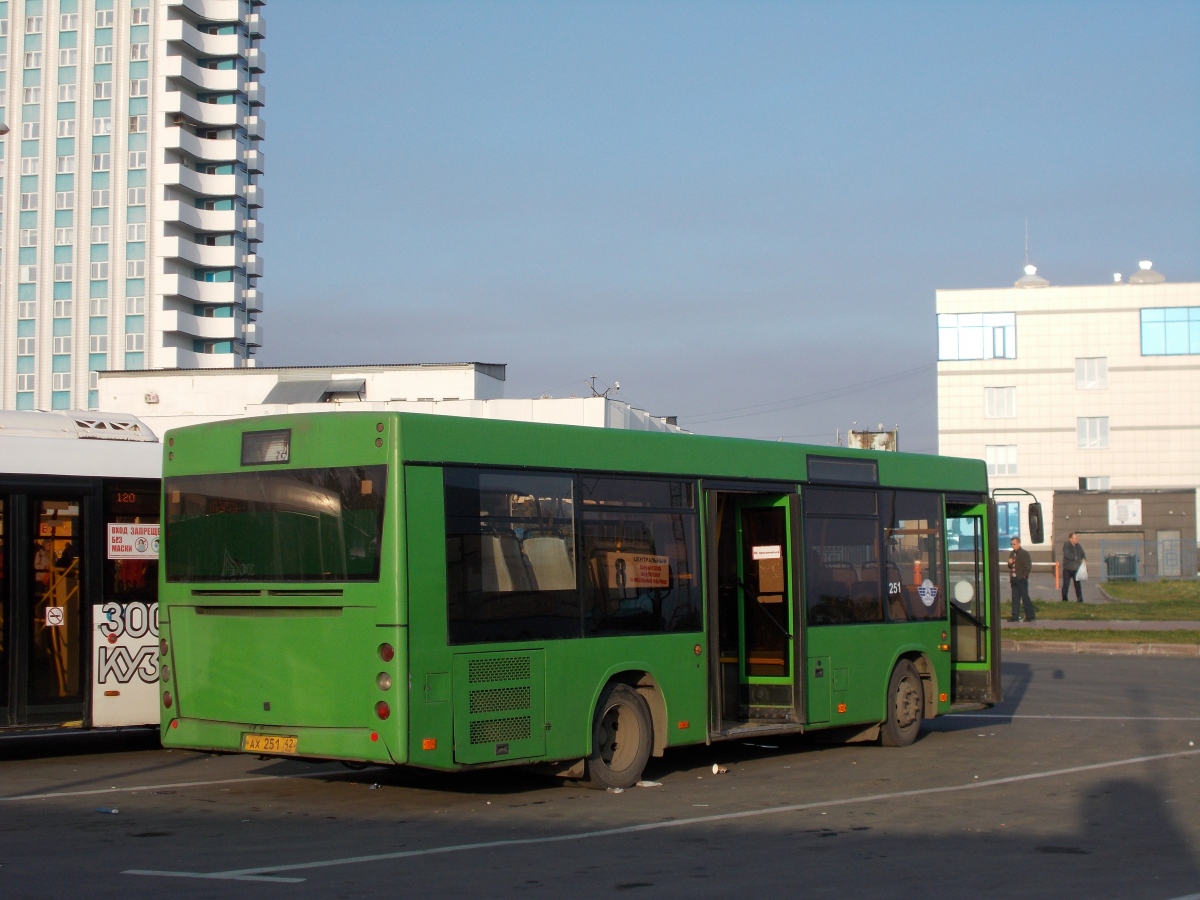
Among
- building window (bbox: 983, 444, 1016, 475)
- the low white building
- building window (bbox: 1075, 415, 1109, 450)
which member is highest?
the low white building

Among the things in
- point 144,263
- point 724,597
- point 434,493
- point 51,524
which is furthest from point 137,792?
point 144,263

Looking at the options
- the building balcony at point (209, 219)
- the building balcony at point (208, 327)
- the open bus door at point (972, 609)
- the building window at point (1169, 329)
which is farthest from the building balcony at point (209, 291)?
the open bus door at point (972, 609)

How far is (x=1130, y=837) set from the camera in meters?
9.23

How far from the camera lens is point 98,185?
3799 inches

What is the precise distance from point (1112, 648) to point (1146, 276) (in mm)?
64378

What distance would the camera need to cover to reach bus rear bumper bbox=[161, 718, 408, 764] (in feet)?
31.3

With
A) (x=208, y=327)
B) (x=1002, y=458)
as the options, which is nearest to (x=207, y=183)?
(x=208, y=327)

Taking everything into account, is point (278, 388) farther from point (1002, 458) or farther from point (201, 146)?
point (1002, 458)

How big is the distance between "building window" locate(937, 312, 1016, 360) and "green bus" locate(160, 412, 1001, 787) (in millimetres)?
73327

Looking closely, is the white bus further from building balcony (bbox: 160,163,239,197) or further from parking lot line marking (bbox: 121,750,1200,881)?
building balcony (bbox: 160,163,239,197)

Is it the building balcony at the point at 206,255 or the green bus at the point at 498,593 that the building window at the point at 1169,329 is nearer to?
the building balcony at the point at 206,255

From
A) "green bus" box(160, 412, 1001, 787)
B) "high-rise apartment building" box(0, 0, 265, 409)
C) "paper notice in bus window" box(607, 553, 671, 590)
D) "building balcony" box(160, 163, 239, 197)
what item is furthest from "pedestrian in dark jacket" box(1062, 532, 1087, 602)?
"building balcony" box(160, 163, 239, 197)

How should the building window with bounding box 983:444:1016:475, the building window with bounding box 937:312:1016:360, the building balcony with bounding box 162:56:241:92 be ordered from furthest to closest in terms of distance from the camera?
the building balcony with bounding box 162:56:241:92 < the building window with bounding box 937:312:1016:360 < the building window with bounding box 983:444:1016:475

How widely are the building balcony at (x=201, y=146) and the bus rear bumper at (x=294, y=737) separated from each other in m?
92.3
